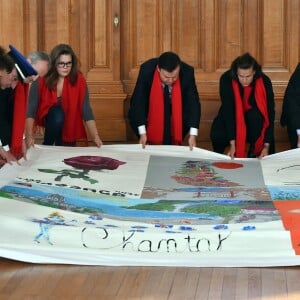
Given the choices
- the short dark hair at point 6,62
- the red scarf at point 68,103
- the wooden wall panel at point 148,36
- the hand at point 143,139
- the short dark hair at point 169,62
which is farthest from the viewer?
the wooden wall panel at point 148,36

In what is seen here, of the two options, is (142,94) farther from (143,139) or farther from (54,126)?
(54,126)

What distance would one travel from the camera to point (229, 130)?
19.4 ft

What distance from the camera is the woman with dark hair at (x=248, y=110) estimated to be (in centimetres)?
583

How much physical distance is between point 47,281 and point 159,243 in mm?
484

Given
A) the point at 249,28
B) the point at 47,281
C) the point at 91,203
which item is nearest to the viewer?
the point at 47,281

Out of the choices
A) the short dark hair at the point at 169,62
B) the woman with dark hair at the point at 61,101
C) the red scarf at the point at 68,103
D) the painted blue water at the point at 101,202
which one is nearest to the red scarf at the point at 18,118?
the woman with dark hair at the point at 61,101

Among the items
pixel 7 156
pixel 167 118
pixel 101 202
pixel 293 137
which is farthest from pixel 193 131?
pixel 101 202

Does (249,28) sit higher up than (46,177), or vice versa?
(249,28)

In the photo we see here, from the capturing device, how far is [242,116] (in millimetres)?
5887

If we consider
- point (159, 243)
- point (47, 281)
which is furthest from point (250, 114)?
point (47, 281)

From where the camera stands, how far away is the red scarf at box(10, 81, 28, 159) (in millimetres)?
5145

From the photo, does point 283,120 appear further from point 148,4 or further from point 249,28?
point 148,4

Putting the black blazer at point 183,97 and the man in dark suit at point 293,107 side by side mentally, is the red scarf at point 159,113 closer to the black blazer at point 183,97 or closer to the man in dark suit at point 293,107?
the black blazer at point 183,97

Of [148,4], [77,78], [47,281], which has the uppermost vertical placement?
[148,4]
